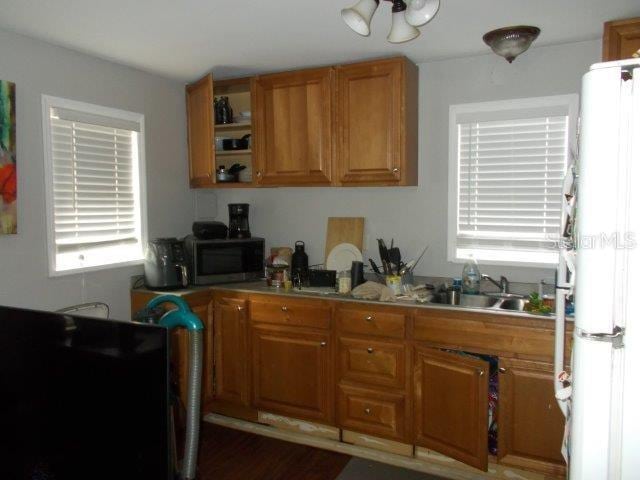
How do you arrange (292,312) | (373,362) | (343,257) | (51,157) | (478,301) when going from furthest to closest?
(343,257)
(292,312)
(478,301)
(373,362)
(51,157)

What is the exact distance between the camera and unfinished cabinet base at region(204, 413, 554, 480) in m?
2.60

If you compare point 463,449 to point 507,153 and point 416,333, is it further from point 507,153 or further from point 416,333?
point 507,153

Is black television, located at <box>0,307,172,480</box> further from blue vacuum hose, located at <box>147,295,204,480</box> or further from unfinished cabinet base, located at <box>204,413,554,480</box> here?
unfinished cabinet base, located at <box>204,413,554,480</box>

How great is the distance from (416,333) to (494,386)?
0.48 meters

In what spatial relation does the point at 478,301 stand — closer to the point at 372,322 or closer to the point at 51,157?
the point at 372,322

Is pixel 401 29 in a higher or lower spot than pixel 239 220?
higher

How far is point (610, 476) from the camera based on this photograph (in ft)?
3.54

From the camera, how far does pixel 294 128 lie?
10.6ft

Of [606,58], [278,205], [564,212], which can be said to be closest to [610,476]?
[564,212]

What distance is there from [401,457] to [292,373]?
79 centimetres

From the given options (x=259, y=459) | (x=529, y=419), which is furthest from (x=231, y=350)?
(x=529, y=419)

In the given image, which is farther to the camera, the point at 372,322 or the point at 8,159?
the point at 372,322

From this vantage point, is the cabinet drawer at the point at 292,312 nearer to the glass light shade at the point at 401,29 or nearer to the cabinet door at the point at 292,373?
the cabinet door at the point at 292,373

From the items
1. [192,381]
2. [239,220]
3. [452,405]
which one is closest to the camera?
[192,381]
